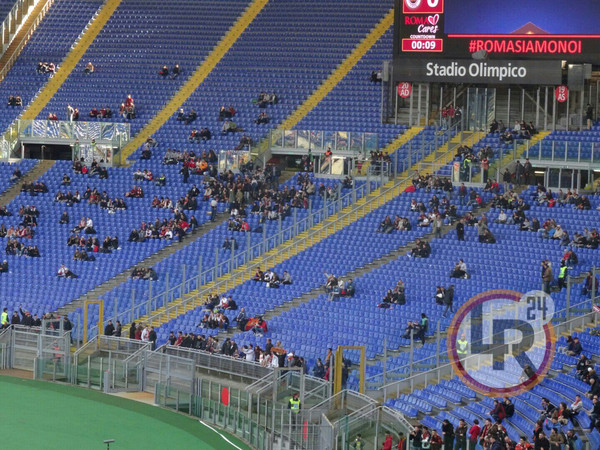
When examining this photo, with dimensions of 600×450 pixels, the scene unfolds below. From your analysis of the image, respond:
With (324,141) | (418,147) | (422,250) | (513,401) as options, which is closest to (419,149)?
(418,147)

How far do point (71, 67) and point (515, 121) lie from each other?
17014 mm

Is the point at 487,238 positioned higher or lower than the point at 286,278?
higher

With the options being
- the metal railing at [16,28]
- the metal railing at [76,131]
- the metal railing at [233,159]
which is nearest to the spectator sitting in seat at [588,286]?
the metal railing at [233,159]

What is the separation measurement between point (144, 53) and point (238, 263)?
532 inches

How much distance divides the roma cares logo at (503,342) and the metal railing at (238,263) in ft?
24.2

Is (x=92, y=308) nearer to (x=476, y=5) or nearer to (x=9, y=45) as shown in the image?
(x=476, y=5)

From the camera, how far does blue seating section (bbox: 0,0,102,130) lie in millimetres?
47812

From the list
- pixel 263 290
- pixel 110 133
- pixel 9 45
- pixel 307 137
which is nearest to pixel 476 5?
pixel 307 137


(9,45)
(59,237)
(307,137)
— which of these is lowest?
(59,237)

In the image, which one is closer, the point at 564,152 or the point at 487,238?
the point at 487,238

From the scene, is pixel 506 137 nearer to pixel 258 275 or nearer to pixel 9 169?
pixel 258 275

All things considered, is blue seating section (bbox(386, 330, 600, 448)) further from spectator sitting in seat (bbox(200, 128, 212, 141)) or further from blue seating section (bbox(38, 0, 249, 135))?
blue seating section (bbox(38, 0, 249, 135))

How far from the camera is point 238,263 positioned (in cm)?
3669

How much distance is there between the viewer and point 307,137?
136 feet
